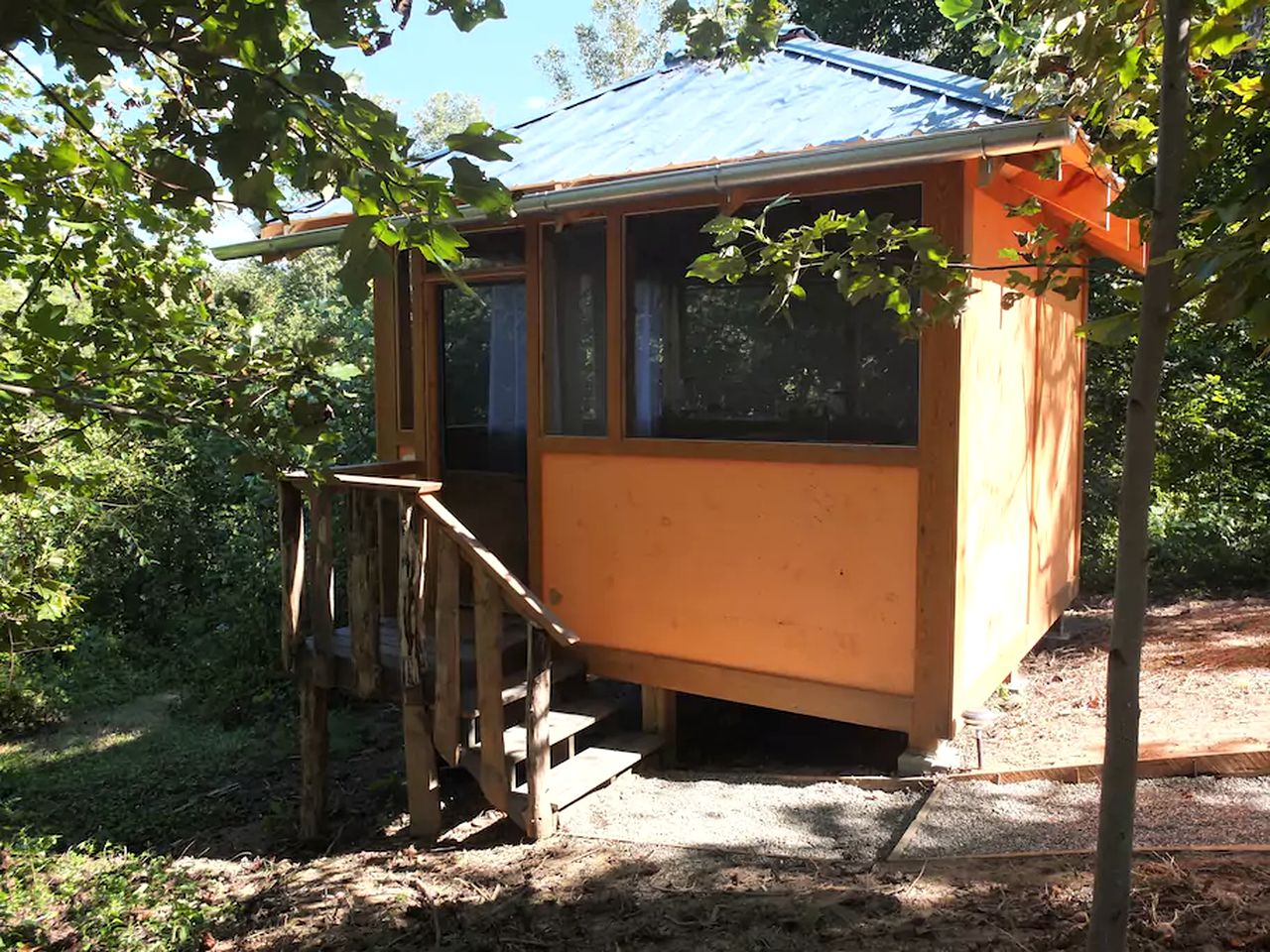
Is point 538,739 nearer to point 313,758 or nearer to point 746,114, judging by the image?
point 313,758

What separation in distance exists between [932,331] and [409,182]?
3.21 m

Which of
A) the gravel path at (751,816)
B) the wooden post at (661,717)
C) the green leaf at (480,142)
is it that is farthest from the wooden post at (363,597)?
the green leaf at (480,142)

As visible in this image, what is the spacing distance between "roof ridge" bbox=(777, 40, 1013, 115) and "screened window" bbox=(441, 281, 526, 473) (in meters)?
2.46

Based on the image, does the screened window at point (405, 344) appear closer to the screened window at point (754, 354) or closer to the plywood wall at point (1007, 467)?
the screened window at point (754, 354)

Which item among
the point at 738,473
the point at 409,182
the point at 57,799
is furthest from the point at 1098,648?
the point at 57,799

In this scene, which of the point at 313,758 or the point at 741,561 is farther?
the point at 313,758

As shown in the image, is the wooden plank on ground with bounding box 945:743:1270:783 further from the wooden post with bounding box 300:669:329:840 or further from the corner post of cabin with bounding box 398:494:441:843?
the wooden post with bounding box 300:669:329:840

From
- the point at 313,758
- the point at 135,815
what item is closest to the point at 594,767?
the point at 313,758

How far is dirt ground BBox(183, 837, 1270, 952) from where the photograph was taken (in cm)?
307

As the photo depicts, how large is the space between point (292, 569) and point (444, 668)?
5.01ft

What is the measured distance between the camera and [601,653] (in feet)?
20.0

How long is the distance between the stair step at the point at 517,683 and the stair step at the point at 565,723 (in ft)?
0.53

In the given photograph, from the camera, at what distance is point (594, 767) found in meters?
5.41

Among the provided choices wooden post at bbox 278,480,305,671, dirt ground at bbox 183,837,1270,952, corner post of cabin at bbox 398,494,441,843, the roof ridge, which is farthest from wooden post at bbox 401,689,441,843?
the roof ridge
